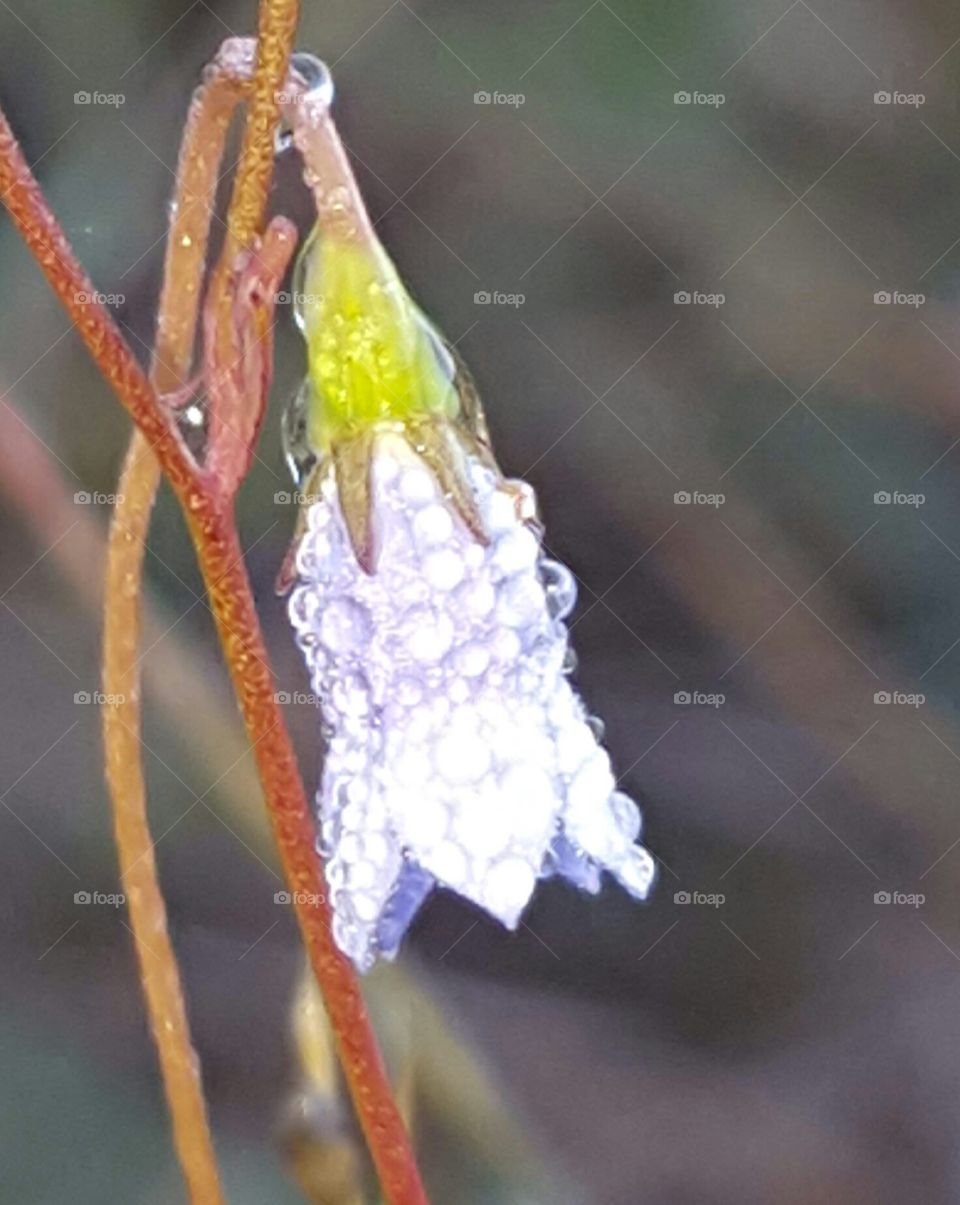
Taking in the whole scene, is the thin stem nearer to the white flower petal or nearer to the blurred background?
the blurred background

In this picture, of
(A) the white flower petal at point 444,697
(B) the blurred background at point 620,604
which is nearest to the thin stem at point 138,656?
(B) the blurred background at point 620,604

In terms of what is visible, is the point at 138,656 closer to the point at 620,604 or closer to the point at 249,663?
the point at 249,663

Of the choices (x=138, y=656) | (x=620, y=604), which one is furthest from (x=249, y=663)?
(x=620, y=604)

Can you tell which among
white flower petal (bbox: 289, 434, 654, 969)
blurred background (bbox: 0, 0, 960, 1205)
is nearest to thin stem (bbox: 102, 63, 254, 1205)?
blurred background (bbox: 0, 0, 960, 1205)

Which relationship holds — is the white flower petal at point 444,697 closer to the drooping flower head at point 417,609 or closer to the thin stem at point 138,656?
the drooping flower head at point 417,609

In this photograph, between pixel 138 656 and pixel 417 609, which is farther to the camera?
pixel 138 656

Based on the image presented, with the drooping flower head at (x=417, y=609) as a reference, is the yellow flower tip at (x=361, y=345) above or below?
above
